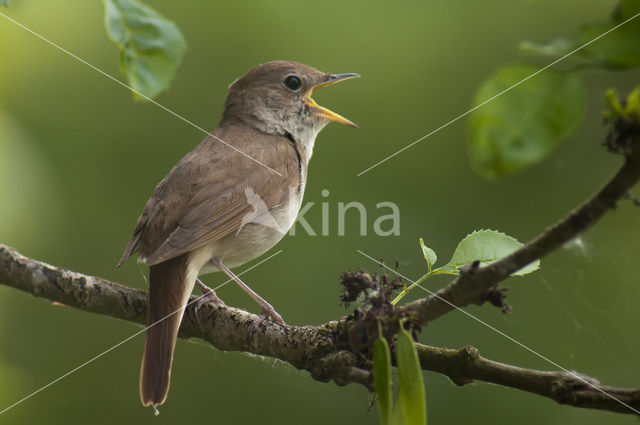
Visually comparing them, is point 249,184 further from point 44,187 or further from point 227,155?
point 44,187

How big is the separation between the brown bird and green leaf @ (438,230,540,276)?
4.92 feet

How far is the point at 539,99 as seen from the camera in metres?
0.83

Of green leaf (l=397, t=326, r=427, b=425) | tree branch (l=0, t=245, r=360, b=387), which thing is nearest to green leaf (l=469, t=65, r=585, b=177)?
green leaf (l=397, t=326, r=427, b=425)

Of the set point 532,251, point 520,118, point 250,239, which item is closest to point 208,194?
point 250,239

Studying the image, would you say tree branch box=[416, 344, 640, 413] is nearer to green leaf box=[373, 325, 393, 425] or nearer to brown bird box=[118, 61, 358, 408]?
green leaf box=[373, 325, 393, 425]

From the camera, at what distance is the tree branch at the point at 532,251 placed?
120cm

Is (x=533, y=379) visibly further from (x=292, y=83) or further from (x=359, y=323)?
(x=292, y=83)

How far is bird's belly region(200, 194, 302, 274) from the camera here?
3498mm

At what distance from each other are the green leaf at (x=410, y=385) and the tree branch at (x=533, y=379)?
0.58m

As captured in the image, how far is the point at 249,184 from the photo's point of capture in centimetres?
361

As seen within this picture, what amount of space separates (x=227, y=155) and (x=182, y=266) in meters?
0.84

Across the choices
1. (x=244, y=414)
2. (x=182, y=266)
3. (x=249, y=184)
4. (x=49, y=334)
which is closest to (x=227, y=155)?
(x=249, y=184)

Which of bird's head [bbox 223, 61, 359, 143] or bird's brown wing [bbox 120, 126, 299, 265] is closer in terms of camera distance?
bird's brown wing [bbox 120, 126, 299, 265]

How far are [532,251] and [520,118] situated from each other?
2.15 ft
